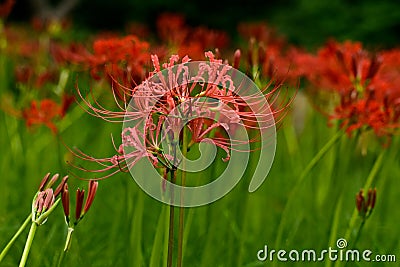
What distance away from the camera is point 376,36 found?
590 cm

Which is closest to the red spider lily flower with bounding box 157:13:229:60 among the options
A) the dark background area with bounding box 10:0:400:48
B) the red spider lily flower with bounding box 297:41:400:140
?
the red spider lily flower with bounding box 297:41:400:140

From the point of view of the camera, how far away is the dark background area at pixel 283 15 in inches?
223

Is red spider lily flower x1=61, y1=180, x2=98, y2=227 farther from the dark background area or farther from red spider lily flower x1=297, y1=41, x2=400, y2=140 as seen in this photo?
the dark background area

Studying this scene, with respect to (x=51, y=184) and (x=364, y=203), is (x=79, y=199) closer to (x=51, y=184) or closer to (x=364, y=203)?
(x=51, y=184)

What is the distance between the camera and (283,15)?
269 inches

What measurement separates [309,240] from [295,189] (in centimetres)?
38

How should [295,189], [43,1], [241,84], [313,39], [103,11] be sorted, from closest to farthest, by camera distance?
[241,84] → [295,189] → [313,39] → [43,1] → [103,11]

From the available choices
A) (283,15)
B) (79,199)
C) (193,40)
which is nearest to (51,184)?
(79,199)

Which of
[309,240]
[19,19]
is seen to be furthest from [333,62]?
[19,19]

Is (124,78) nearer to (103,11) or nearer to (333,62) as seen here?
(333,62)

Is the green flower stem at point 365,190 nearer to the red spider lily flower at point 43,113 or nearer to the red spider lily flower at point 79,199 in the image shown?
the red spider lily flower at point 79,199

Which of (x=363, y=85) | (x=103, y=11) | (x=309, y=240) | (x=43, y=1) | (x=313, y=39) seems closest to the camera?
(x=363, y=85)

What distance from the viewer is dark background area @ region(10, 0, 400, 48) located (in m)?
5.67

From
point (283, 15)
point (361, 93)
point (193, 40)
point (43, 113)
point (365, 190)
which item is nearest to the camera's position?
point (365, 190)
